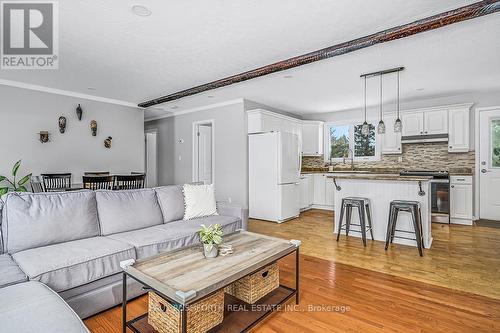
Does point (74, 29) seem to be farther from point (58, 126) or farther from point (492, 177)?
point (492, 177)

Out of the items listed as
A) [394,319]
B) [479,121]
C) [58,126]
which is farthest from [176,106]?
[479,121]

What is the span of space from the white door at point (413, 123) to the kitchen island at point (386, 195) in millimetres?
2274

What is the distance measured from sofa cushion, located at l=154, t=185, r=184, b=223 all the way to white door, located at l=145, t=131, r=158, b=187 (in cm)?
466

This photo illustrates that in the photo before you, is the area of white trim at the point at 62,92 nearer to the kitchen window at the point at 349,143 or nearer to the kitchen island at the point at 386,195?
the kitchen island at the point at 386,195

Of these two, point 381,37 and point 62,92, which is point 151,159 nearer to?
point 62,92

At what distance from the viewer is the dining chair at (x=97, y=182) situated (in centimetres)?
385

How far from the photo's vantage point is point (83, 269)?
1.92 metres

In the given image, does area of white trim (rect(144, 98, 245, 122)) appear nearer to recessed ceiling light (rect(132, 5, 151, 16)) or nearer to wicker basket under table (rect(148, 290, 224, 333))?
recessed ceiling light (rect(132, 5, 151, 16))

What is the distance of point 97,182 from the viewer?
→ 12.9ft

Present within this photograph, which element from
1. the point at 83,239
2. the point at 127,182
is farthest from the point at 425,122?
the point at 83,239

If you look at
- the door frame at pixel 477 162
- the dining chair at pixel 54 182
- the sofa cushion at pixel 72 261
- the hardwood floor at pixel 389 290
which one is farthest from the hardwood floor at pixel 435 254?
the dining chair at pixel 54 182

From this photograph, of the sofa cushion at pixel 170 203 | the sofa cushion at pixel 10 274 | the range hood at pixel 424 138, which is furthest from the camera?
the range hood at pixel 424 138

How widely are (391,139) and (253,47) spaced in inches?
166

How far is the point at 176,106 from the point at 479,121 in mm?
6377
